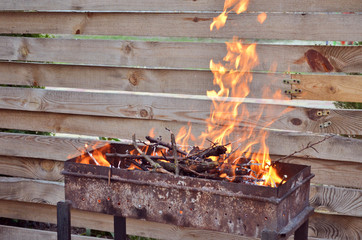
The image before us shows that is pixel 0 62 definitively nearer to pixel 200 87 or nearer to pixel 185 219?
pixel 200 87

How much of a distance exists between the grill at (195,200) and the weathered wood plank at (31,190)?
128 cm

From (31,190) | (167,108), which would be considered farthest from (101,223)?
(167,108)

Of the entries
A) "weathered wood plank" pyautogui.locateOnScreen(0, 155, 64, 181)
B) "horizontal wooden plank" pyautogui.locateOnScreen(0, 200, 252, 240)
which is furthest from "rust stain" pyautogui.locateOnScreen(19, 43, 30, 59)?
"horizontal wooden plank" pyautogui.locateOnScreen(0, 200, 252, 240)

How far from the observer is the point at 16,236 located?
4461mm

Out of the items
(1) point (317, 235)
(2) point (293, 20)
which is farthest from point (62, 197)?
(2) point (293, 20)

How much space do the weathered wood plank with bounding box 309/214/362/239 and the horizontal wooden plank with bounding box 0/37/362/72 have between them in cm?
99

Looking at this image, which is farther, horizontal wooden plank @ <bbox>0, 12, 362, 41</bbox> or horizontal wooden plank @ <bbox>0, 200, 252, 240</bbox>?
horizontal wooden plank @ <bbox>0, 200, 252, 240</bbox>

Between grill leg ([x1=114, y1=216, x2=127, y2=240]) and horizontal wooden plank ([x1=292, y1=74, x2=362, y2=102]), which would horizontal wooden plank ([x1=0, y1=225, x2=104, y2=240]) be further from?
horizontal wooden plank ([x1=292, y1=74, x2=362, y2=102])

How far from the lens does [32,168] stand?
4.29 metres

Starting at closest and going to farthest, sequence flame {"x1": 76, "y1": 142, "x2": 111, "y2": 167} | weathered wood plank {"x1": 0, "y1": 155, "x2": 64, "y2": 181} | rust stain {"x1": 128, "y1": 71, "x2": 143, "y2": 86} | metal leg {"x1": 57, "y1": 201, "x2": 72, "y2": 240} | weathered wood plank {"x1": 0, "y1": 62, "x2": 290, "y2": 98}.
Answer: metal leg {"x1": 57, "y1": 201, "x2": 72, "y2": 240} < flame {"x1": 76, "y1": 142, "x2": 111, "y2": 167} < weathered wood plank {"x1": 0, "y1": 62, "x2": 290, "y2": 98} < rust stain {"x1": 128, "y1": 71, "x2": 143, "y2": 86} < weathered wood plank {"x1": 0, "y1": 155, "x2": 64, "y2": 181}

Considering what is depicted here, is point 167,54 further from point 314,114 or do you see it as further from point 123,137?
point 314,114

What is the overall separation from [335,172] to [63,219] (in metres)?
1.75

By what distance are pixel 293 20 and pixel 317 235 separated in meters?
1.43

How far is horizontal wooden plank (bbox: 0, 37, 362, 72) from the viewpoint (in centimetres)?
340
